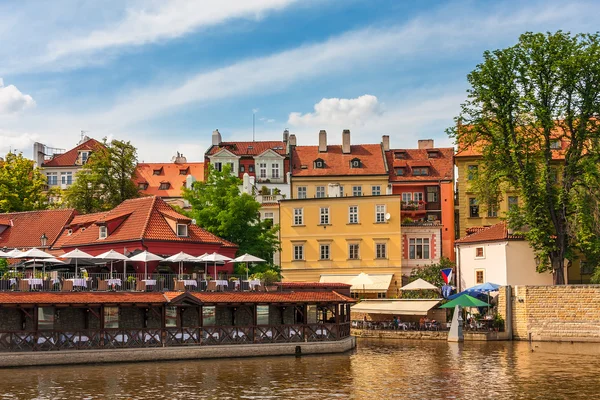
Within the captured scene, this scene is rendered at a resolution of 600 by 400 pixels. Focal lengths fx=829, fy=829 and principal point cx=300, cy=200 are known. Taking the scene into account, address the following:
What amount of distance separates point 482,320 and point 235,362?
18568 millimetres

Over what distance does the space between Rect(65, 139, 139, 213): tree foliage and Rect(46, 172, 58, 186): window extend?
1692 cm

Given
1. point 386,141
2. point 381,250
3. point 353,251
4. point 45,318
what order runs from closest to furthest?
point 45,318, point 381,250, point 353,251, point 386,141

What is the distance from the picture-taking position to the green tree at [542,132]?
50531 mm

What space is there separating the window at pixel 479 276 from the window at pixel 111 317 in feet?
93.7

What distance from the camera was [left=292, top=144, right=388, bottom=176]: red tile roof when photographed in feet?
236

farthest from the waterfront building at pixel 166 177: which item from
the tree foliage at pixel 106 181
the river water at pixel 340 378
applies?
the river water at pixel 340 378

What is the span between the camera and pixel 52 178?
84.5 metres

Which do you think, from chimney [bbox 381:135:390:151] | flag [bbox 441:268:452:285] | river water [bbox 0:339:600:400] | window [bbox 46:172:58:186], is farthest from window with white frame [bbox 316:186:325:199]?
river water [bbox 0:339:600:400]

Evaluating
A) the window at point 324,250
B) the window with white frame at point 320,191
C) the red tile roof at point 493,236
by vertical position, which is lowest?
the window at point 324,250

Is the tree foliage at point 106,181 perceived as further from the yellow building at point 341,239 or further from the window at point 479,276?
the window at point 479,276

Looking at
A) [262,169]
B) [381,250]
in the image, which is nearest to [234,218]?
[381,250]

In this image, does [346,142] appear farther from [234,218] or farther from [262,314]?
[262,314]

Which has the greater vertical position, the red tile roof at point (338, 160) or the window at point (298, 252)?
the red tile roof at point (338, 160)

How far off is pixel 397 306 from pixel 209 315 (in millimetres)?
16455
